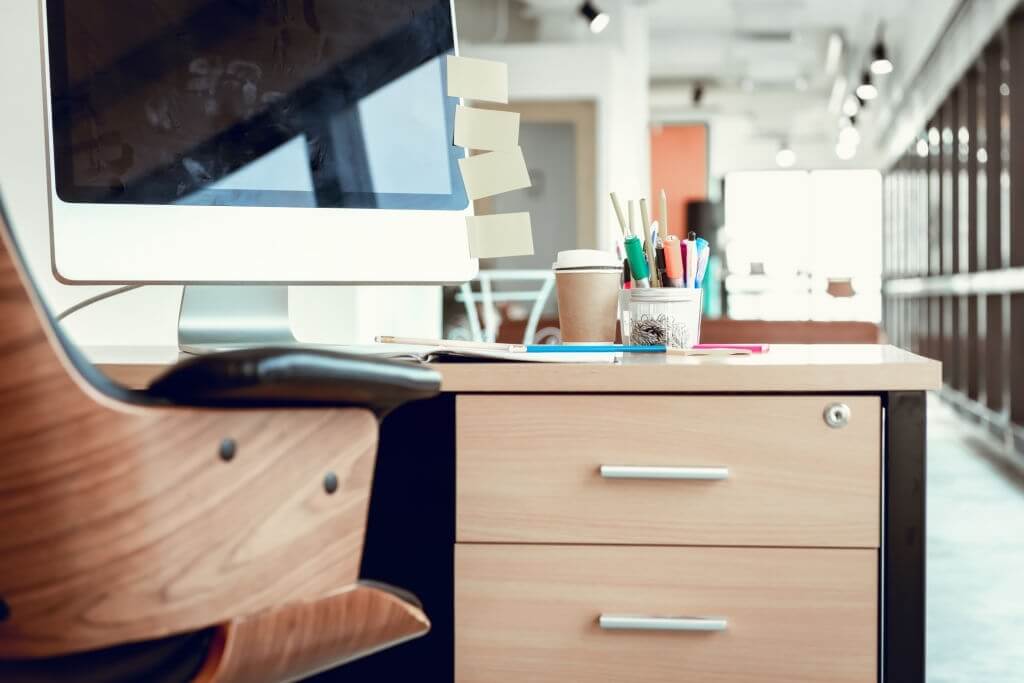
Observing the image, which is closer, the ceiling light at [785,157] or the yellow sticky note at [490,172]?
the yellow sticky note at [490,172]

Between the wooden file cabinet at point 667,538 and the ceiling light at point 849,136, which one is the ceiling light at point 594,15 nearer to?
the ceiling light at point 849,136

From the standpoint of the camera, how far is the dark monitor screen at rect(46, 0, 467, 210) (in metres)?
1.23

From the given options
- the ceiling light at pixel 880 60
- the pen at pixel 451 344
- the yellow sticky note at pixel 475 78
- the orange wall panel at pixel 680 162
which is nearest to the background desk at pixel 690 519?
the pen at pixel 451 344

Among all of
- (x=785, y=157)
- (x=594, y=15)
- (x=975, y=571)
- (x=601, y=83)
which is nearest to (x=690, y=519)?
(x=975, y=571)

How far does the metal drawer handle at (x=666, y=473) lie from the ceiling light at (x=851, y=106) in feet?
32.9

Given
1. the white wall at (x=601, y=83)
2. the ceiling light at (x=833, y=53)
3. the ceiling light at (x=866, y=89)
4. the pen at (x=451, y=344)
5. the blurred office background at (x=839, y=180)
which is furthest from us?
the ceiling light at (x=833, y=53)

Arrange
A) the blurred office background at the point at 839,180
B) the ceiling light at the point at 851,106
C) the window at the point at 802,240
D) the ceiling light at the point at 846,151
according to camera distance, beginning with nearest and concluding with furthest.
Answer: the blurred office background at the point at 839,180 < the ceiling light at the point at 851,106 < the ceiling light at the point at 846,151 < the window at the point at 802,240

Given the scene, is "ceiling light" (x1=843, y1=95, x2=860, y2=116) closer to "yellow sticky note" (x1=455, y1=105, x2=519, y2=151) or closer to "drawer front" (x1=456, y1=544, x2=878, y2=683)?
"yellow sticky note" (x1=455, y1=105, x2=519, y2=151)

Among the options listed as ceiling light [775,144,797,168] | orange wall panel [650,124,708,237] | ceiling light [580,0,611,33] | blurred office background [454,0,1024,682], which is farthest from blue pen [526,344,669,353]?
ceiling light [775,144,797,168]

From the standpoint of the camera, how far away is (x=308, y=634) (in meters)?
0.76

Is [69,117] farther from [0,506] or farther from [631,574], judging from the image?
[631,574]

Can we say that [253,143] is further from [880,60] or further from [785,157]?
[785,157]

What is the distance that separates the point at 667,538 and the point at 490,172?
21.7 inches

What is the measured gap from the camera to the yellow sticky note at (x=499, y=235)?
1316 millimetres
